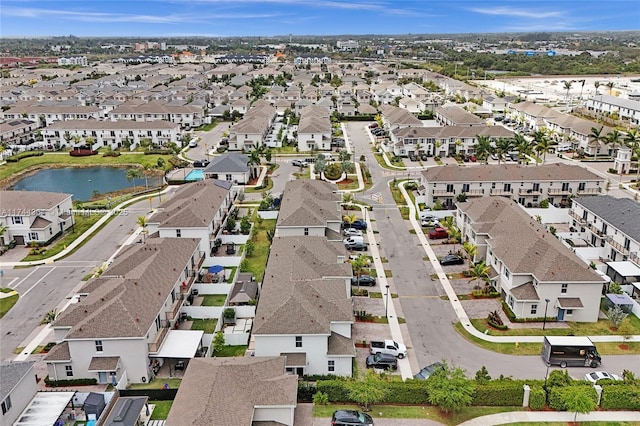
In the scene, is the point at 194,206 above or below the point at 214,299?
above

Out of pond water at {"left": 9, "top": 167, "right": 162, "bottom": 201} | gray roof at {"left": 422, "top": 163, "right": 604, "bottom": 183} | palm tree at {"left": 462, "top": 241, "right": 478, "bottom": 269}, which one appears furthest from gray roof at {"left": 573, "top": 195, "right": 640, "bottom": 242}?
pond water at {"left": 9, "top": 167, "right": 162, "bottom": 201}

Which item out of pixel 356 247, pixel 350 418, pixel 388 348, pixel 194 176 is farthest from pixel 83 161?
pixel 350 418

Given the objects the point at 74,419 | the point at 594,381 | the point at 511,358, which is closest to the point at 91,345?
the point at 74,419

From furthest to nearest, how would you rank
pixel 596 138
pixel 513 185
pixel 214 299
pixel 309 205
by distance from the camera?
pixel 596 138, pixel 513 185, pixel 309 205, pixel 214 299

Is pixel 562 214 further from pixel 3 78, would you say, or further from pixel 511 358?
pixel 3 78

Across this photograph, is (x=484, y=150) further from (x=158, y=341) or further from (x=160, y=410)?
(x=160, y=410)

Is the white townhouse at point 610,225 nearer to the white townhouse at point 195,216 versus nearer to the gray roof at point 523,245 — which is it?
the gray roof at point 523,245

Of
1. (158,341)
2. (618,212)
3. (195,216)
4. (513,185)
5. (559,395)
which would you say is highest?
(618,212)
